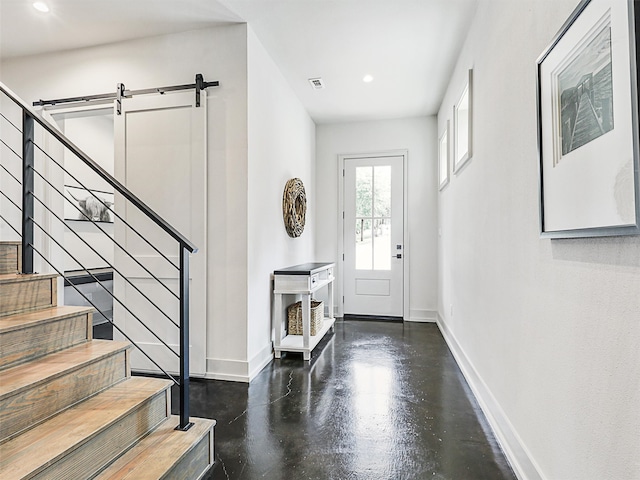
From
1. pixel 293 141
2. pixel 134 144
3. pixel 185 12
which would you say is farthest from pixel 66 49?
pixel 293 141

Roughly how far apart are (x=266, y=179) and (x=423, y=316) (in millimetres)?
2908

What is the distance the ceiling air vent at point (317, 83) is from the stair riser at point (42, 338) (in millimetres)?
2969

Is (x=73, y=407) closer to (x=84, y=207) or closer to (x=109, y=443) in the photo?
(x=109, y=443)

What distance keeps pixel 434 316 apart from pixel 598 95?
160 inches

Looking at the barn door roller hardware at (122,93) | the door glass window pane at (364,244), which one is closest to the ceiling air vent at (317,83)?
the barn door roller hardware at (122,93)

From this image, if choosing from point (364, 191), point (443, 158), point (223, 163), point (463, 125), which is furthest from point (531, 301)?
point (364, 191)

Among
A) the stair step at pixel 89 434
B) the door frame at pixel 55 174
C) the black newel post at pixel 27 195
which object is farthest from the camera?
the door frame at pixel 55 174

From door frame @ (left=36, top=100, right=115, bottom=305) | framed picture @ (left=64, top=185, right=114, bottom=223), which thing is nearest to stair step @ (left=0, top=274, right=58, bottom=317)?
door frame @ (left=36, top=100, right=115, bottom=305)

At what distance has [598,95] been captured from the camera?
1025 mm

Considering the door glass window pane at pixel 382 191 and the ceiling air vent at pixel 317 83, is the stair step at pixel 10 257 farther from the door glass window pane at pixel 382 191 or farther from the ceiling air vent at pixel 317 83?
the door glass window pane at pixel 382 191

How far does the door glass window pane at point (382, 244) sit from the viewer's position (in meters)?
4.93

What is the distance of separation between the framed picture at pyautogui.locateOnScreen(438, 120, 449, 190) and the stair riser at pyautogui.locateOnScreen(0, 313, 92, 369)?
3496 mm

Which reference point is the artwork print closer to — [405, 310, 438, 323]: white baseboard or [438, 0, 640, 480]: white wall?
[438, 0, 640, 480]: white wall

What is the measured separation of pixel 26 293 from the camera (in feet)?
6.04
